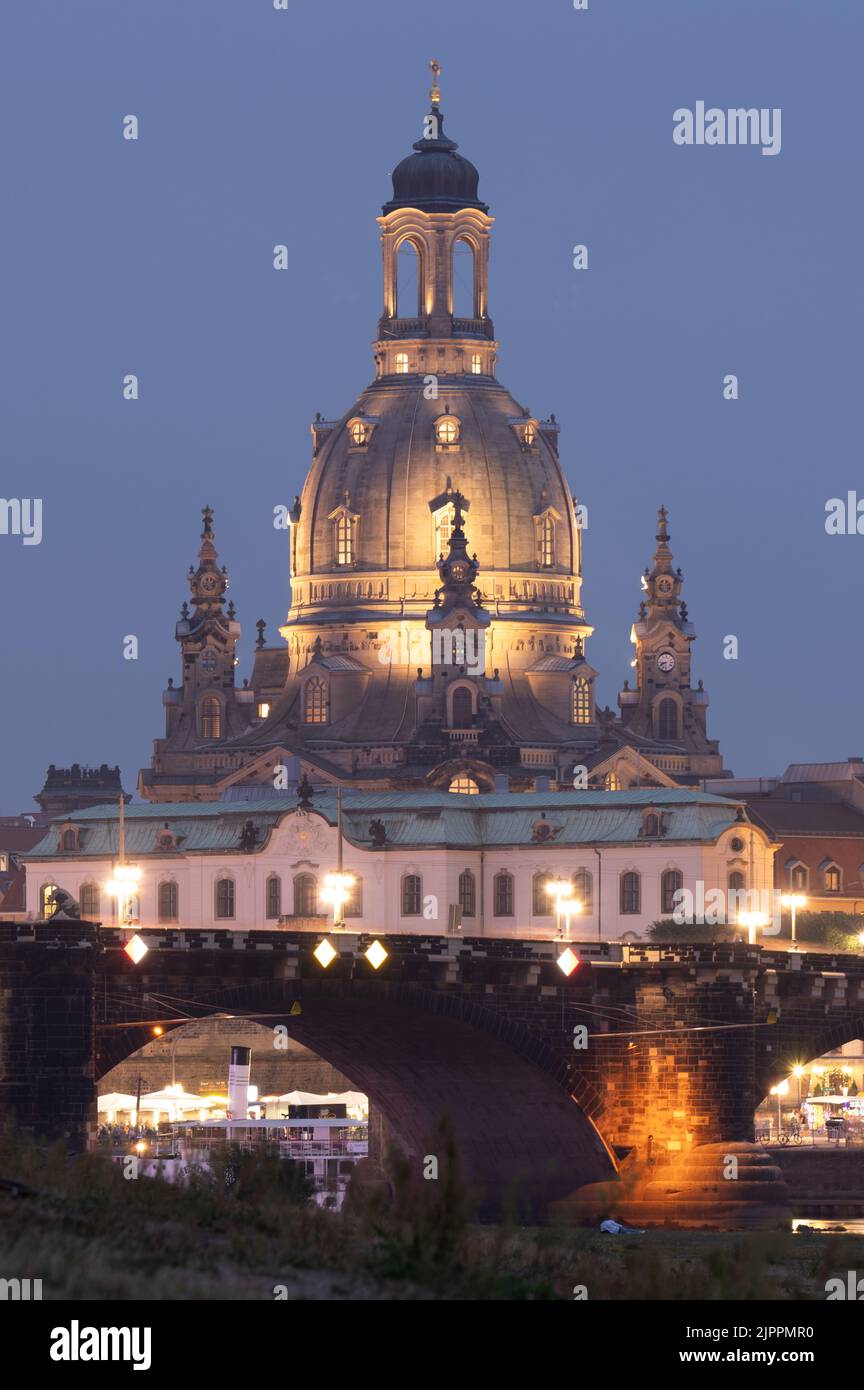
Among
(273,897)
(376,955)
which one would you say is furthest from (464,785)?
(376,955)

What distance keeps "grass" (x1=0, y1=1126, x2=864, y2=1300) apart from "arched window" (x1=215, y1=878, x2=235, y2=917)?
103889 millimetres

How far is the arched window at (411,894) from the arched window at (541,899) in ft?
15.4

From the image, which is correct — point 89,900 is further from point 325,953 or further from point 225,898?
point 325,953

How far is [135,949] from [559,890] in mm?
53516

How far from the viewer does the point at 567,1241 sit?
235 feet

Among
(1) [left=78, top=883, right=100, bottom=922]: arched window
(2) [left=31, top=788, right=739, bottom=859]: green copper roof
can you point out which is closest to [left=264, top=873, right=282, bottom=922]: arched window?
(2) [left=31, top=788, right=739, bottom=859]: green copper roof

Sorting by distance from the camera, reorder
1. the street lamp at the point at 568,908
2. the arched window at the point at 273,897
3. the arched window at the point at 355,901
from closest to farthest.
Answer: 1. the street lamp at the point at 568,908
2. the arched window at the point at 355,901
3. the arched window at the point at 273,897

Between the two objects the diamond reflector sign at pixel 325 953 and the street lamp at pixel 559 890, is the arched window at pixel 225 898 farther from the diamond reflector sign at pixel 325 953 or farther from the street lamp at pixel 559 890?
the diamond reflector sign at pixel 325 953

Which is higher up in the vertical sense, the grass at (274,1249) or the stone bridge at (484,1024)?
the stone bridge at (484,1024)

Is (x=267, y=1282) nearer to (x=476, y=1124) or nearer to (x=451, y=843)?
(x=476, y=1124)

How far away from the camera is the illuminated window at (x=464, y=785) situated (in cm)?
19025

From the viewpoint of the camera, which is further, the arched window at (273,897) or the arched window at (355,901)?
the arched window at (273,897)

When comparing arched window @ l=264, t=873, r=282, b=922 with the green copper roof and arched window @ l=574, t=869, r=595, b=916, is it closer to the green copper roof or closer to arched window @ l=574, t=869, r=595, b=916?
the green copper roof

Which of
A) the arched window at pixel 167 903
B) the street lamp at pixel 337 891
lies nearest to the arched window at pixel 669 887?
the street lamp at pixel 337 891
